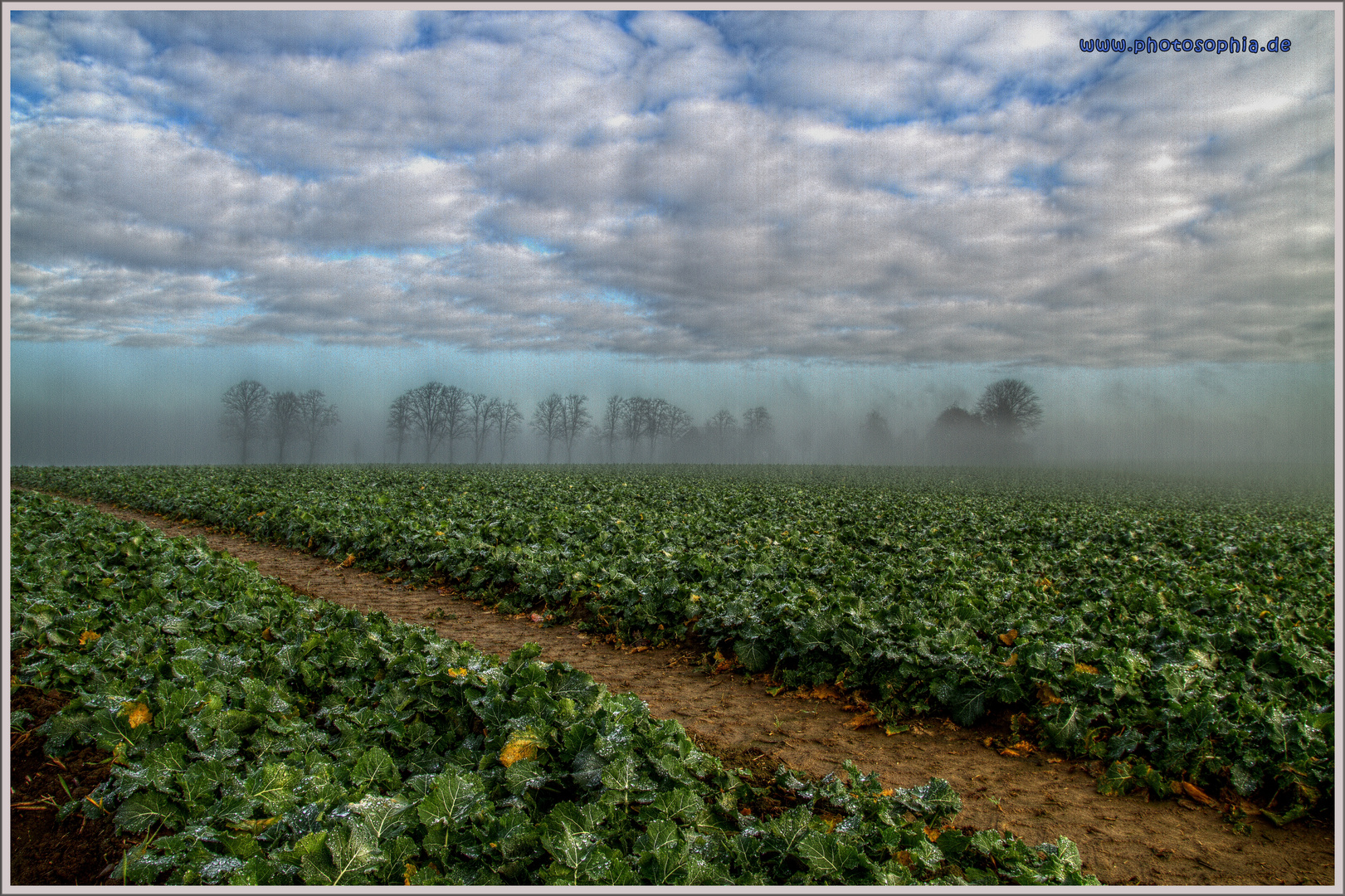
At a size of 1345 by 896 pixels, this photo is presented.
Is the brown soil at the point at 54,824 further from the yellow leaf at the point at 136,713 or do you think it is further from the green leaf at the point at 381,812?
the green leaf at the point at 381,812

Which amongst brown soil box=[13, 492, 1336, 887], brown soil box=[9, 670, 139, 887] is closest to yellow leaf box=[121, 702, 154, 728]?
brown soil box=[9, 670, 139, 887]

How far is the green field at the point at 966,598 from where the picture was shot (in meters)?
5.51

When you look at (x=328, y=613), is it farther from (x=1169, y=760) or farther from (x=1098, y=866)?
(x=1169, y=760)

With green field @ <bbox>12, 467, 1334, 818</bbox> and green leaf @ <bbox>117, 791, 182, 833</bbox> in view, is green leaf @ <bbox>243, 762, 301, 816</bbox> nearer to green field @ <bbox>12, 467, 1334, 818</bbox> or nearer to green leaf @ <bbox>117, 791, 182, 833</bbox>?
green leaf @ <bbox>117, 791, 182, 833</bbox>

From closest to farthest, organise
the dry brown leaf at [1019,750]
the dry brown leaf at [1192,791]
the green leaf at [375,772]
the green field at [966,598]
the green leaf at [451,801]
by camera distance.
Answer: the green leaf at [451,801] → the green leaf at [375,772] → the dry brown leaf at [1192,791] → the green field at [966,598] → the dry brown leaf at [1019,750]

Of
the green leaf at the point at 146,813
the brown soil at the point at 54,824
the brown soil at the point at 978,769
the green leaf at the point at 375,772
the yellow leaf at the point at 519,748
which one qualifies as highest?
the yellow leaf at the point at 519,748

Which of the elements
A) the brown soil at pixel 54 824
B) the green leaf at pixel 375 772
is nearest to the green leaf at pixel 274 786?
the green leaf at pixel 375 772

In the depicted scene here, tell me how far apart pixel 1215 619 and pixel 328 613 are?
10.9m

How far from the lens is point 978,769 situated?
5477 mm

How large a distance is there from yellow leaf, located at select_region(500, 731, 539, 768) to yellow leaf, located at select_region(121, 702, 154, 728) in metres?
2.58

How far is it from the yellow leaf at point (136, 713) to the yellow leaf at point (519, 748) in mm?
2576

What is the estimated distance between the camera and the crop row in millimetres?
3301

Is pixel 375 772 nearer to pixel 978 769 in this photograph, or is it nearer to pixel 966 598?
pixel 978 769

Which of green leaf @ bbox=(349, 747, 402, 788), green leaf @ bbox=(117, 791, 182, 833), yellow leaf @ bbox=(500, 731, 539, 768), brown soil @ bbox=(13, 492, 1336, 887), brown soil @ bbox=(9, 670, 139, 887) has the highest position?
yellow leaf @ bbox=(500, 731, 539, 768)
